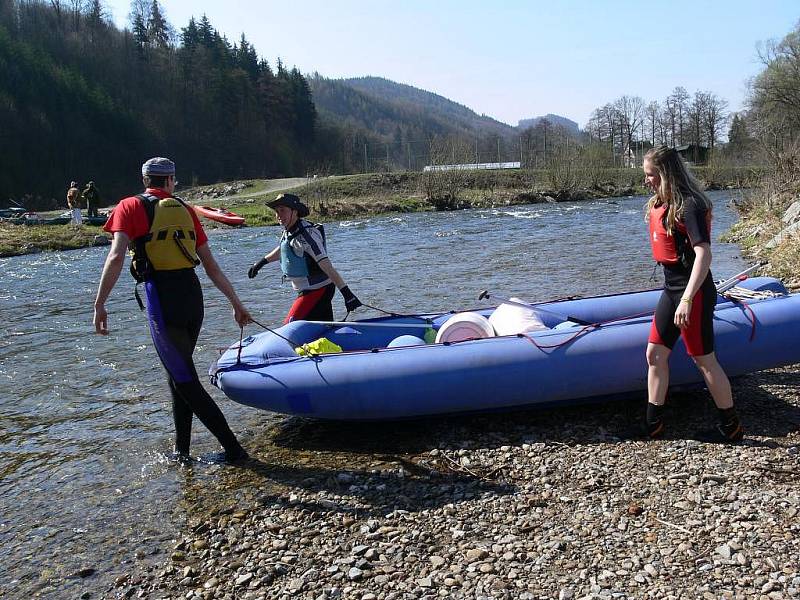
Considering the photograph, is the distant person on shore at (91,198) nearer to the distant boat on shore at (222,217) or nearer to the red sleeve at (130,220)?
the distant boat on shore at (222,217)

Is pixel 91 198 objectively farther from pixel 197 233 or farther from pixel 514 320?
pixel 514 320

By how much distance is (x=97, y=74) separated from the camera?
6016cm

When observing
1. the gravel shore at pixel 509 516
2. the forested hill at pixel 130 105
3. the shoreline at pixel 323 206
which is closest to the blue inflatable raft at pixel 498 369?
the gravel shore at pixel 509 516

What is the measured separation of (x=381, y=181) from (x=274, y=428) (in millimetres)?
36661

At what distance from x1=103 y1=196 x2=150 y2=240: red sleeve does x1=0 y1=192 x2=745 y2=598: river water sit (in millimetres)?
1708

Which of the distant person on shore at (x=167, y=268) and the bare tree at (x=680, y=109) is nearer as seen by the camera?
the distant person on shore at (x=167, y=268)

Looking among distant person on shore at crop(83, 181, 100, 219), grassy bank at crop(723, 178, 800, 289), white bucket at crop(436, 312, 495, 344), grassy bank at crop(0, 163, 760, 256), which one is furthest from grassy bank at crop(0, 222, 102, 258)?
grassy bank at crop(723, 178, 800, 289)

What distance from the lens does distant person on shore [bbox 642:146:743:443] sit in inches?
153

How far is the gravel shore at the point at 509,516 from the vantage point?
305 centimetres

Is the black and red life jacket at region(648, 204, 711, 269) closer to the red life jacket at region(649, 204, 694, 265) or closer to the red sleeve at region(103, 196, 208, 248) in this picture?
the red life jacket at region(649, 204, 694, 265)

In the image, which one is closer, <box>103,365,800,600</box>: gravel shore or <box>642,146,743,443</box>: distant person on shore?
<box>103,365,800,600</box>: gravel shore

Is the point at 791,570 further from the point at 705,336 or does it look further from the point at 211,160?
the point at 211,160

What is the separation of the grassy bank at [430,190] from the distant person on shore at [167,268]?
77.5 ft

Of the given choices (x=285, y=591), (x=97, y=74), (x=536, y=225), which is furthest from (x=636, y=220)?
(x=97, y=74)
